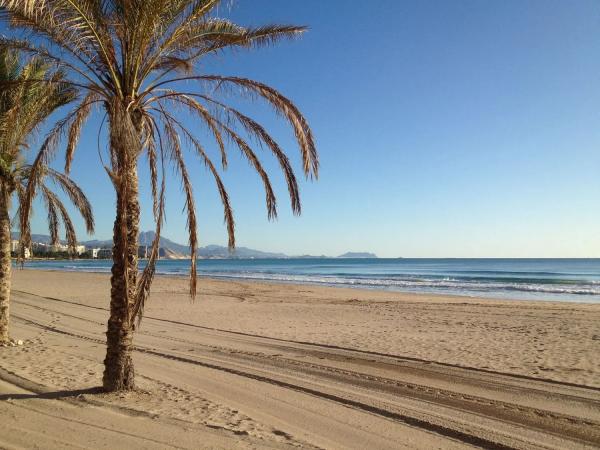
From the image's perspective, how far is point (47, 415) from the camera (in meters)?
4.63

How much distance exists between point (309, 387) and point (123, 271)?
313cm

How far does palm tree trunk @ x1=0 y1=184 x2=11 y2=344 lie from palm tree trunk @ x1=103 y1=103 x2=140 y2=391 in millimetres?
3841

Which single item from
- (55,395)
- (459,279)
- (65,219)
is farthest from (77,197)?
(459,279)

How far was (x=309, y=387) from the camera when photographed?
6.45 metres

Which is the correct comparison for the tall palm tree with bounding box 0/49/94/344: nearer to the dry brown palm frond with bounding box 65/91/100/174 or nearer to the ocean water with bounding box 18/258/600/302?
the dry brown palm frond with bounding box 65/91/100/174

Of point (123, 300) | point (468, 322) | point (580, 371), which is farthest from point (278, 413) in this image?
point (468, 322)

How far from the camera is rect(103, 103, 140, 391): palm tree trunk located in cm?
495

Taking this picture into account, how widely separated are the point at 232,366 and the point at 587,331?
1028 cm

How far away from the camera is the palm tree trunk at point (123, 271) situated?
4.95 metres

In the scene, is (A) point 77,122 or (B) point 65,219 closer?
(A) point 77,122

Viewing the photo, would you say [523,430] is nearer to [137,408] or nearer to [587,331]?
[137,408]

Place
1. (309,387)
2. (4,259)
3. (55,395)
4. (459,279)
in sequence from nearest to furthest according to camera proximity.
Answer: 1. (55,395)
2. (309,387)
3. (4,259)
4. (459,279)

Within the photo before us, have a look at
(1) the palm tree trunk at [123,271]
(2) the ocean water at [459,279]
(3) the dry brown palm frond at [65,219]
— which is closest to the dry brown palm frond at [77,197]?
(3) the dry brown palm frond at [65,219]

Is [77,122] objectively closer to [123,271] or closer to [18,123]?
[18,123]
